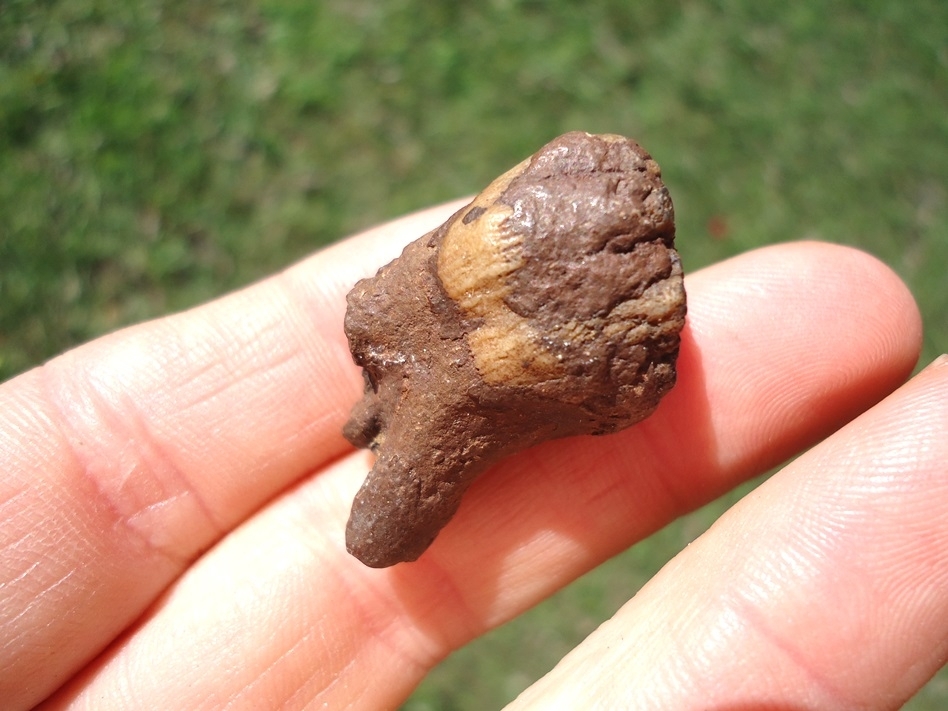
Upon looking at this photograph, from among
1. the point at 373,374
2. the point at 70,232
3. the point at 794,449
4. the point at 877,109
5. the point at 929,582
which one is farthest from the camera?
Answer: the point at 877,109

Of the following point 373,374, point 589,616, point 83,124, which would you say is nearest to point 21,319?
point 83,124

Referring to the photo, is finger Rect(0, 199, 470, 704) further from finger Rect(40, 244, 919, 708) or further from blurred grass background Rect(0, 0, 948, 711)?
blurred grass background Rect(0, 0, 948, 711)

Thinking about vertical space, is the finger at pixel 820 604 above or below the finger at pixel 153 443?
below

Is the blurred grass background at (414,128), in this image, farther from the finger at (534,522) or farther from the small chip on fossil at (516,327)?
the small chip on fossil at (516,327)

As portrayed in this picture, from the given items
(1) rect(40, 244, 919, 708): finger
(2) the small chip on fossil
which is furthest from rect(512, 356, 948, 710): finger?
(2) the small chip on fossil

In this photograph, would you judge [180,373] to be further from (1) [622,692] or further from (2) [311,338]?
(1) [622,692]

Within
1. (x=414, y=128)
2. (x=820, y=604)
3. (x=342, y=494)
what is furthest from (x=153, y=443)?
(x=414, y=128)

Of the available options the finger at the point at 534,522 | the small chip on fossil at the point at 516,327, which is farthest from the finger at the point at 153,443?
the small chip on fossil at the point at 516,327
